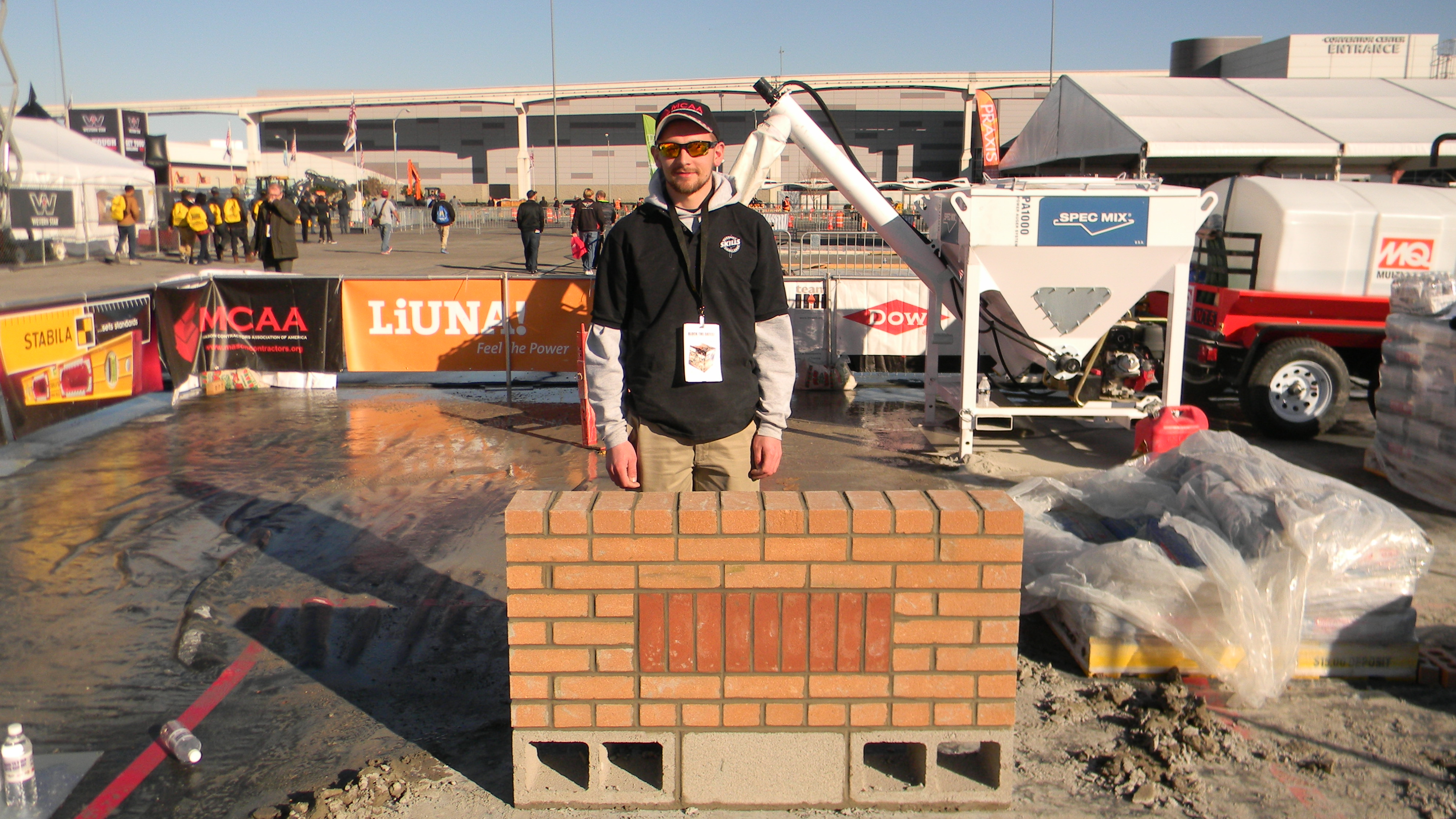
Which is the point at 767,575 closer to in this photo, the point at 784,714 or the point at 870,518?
the point at 870,518

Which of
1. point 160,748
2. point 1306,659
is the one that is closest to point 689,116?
point 160,748

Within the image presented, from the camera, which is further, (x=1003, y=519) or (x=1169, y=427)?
(x=1169, y=427)

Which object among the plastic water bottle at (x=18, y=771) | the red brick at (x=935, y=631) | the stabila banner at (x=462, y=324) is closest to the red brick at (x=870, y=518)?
the red brick at (x=935, y=631)

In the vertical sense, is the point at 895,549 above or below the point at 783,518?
below

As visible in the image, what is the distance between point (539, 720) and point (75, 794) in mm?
1658

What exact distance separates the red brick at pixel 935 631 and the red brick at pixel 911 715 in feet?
0.67

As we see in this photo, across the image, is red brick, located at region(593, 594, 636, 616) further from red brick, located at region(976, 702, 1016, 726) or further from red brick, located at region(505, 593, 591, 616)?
red brick, located at region(976, 702, 1016, 726)

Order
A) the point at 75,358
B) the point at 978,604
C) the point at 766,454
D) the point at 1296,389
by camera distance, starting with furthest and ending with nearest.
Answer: the point at 75,358 < the point at 1296,389 < the point at 766,454 < the point at 978,604

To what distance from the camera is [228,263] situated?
85.7 feet

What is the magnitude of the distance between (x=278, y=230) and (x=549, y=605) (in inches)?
555

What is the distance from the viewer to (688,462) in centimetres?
368

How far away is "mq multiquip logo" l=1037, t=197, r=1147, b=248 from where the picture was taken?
7.66 m

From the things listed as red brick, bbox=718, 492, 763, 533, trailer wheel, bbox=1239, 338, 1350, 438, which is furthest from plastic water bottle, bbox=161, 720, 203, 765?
trailer wheel, bbox=1239, 338, 1350, 438

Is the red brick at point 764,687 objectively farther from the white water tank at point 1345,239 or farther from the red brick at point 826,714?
the white water tank at point 1345,239
